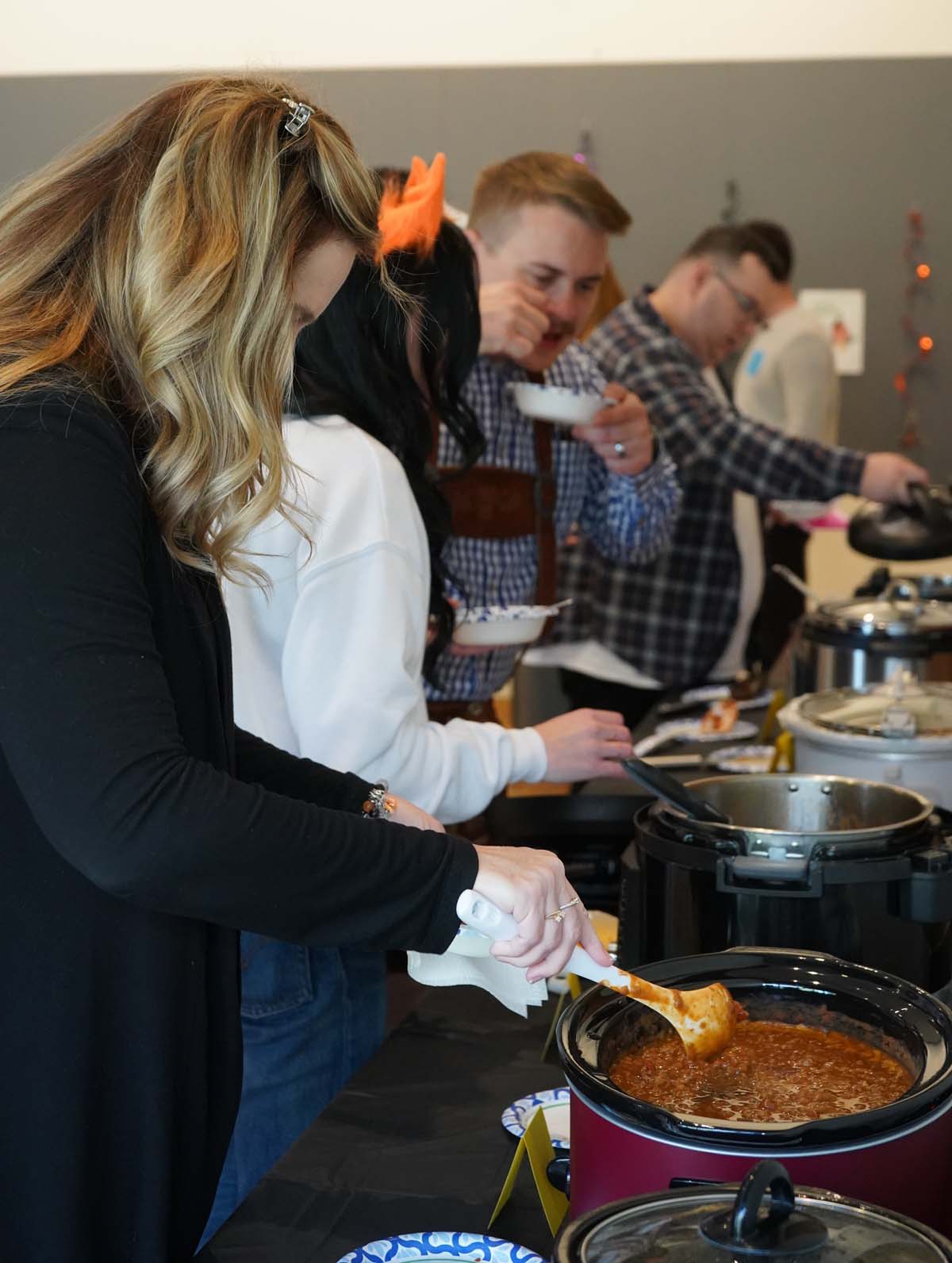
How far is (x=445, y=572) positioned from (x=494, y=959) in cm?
77

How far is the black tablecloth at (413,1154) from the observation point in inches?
34.2

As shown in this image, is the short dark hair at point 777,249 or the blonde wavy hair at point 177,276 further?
the short dark hair at point 777,249

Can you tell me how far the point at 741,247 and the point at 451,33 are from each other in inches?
74.8

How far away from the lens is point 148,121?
0.84m

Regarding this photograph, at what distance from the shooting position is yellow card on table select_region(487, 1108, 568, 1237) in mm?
837

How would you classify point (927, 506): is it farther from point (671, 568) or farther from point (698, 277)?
Result: point (698, 277)

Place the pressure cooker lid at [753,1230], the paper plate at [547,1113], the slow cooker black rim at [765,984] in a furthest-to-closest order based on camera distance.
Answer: the paper plate at [547,1113], the slow cooker black rim at [765,984], the pressure cooker lid at [753,1230]

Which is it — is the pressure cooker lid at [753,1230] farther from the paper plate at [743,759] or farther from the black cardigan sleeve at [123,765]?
the paper plate at [743,759]

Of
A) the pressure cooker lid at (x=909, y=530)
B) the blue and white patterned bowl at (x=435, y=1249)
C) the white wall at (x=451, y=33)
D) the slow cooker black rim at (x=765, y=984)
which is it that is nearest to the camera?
the slow cooker black rim at (x=765, y=984)

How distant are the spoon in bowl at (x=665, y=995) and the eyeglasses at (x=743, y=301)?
2302 millimetres

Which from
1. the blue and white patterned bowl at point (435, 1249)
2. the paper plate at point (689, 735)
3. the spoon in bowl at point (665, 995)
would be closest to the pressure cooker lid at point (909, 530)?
the paper plate at point (689, 735)

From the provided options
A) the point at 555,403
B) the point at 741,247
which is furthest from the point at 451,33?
the point at 555,403

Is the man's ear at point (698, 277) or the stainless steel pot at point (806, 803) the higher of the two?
the man's ear at point (698, 277)

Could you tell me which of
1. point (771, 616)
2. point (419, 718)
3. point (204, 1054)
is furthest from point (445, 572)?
point (771, 616)
